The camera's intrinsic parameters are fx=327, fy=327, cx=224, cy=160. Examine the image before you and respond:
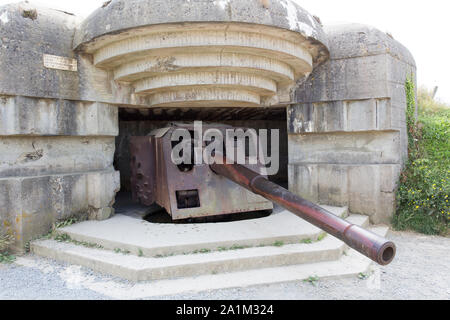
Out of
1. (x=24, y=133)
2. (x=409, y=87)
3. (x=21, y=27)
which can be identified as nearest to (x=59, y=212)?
(x=24, y=133)

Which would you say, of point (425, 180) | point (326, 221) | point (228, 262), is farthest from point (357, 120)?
point (228, 262)

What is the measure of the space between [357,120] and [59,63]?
3.98 meters

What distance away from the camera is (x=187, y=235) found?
3.43 metres

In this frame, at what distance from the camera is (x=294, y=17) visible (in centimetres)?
352

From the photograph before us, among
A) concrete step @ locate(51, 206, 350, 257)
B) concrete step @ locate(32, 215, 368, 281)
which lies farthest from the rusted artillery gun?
concrete step @ locate(32, 215, 368, 281)

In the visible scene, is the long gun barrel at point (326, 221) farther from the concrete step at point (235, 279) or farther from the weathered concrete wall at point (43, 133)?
the weathered concrete wall at point (43, 133)

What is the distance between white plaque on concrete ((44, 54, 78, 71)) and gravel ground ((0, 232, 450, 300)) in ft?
7.38

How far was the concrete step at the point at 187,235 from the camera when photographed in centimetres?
319

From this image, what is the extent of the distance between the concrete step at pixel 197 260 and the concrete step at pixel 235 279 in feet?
0.18

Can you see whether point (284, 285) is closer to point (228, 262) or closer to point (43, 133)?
point (228, 262)

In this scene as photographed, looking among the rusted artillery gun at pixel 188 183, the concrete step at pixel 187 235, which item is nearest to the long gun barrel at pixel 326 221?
the rusted artillery gun at pixel 188 183

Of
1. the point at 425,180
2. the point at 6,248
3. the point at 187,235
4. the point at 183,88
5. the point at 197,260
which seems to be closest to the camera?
the point at 197,260

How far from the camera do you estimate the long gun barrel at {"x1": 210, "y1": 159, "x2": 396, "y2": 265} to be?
6.50ft

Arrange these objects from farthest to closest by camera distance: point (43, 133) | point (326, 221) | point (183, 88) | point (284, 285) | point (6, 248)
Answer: point (183, 88) → point (43, 133) → point (6, 248) → point (284, 285) → point (326, 221)
